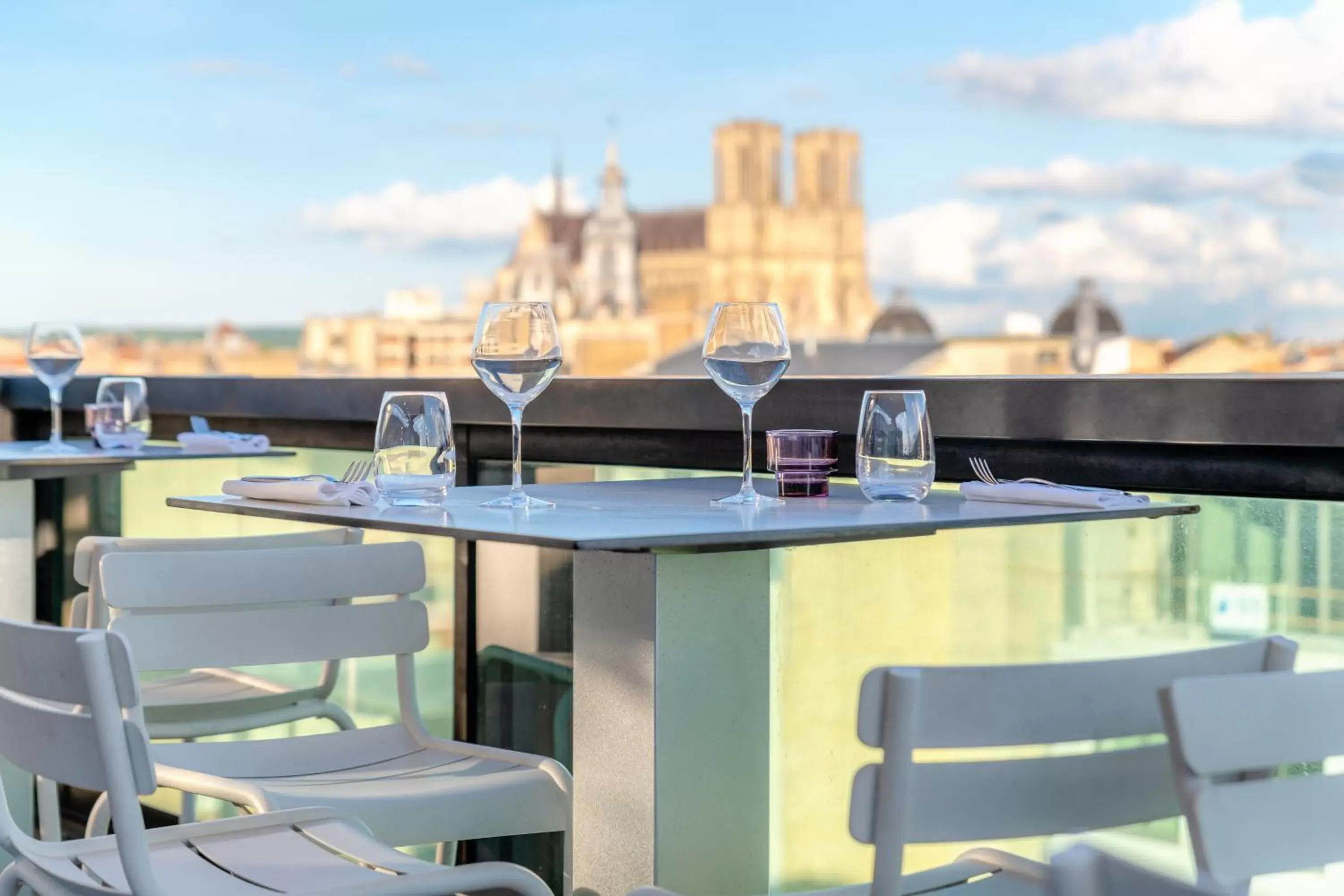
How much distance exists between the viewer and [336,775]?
4.29 ft

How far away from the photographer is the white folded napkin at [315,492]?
3.62 feet

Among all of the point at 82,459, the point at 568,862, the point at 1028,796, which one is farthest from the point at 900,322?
the point at 1028,796

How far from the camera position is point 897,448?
1178 mm

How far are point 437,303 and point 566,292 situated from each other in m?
9.31

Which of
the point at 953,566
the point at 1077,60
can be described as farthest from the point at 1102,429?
the point at 1077,60

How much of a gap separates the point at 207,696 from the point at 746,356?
2.92ft

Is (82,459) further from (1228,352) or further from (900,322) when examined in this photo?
(900,322)

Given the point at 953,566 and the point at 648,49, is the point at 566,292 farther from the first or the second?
the point at 953,566

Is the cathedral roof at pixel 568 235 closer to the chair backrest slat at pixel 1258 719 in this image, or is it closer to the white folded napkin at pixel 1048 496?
the white folded napkin at pixel 1048 496

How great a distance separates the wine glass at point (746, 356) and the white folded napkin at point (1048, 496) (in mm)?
153

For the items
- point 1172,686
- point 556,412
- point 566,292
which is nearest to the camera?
point 1172,686

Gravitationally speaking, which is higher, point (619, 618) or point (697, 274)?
point (697, 274)

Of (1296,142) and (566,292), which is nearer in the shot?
(1296,142)

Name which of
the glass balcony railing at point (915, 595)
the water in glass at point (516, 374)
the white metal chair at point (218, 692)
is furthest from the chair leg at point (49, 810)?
the water in glass at point (516, 374)
